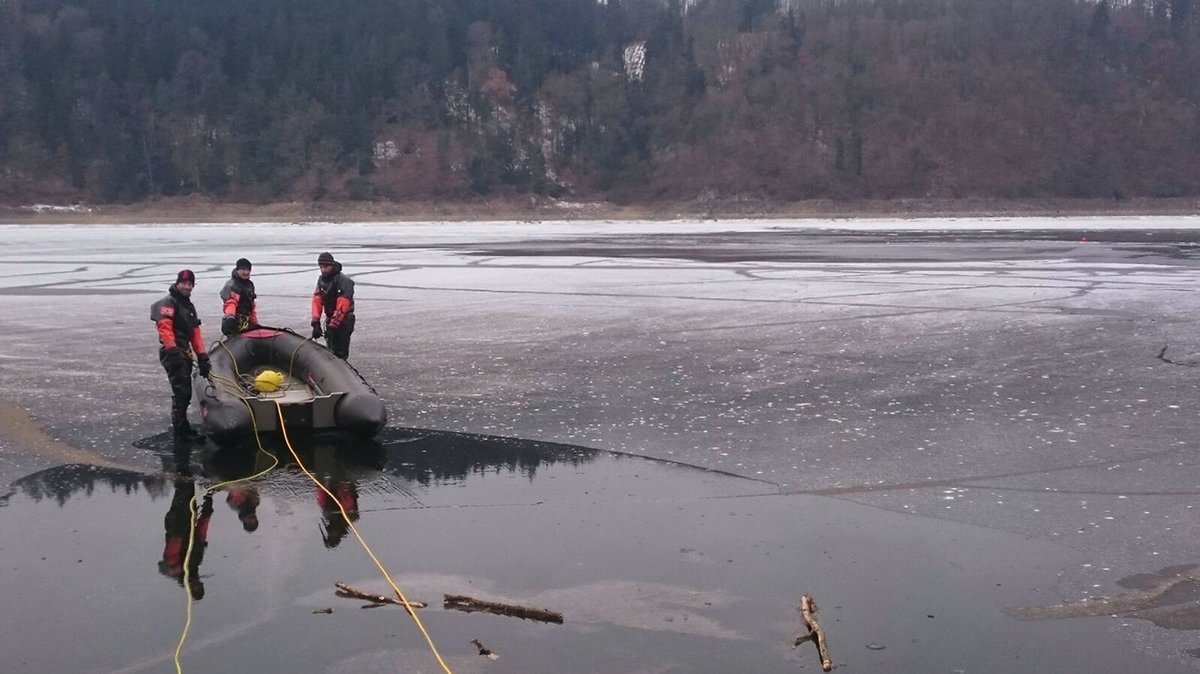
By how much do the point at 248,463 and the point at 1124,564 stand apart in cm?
553

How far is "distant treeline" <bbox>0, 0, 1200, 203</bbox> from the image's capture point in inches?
3270

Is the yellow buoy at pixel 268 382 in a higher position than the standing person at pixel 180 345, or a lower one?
lower

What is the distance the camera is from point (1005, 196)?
76.2 metres

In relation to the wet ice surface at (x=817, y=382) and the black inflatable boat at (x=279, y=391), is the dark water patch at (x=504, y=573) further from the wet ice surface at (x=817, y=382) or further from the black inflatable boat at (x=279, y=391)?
the black inflatable boat at (x=279, y=391)

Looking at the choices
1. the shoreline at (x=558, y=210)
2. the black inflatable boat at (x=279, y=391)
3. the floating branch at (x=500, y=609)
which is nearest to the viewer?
the floating branch at (x=500, y=609)

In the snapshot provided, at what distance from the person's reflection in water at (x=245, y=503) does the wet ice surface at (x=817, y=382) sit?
47 cm

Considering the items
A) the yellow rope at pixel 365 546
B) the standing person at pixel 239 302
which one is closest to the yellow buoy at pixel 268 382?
the standing person at pixel 239 302

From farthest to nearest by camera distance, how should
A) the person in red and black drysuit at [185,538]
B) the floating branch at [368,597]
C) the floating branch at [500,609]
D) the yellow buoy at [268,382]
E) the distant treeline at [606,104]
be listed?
the distant treeline at [606,104] → the yellow buoy at [268,382] → the person in red and black drysuit at [185,538] → the floating branch at [368,597] → the floating branch at [500,609]

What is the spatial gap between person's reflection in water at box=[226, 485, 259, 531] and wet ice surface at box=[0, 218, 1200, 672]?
0.47 metres

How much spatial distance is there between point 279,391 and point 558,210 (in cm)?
6957

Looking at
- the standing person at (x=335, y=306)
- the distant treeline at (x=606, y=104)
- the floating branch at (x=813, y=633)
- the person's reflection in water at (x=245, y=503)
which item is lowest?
the floating branch at (x=813, y=633)

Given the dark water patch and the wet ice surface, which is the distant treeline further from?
the dark water patch

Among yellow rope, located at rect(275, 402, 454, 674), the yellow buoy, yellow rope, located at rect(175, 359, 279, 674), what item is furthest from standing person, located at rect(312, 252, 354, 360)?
yellow rope, located at rect(275, 402, 454, 674)

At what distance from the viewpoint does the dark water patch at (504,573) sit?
4.93 metres
